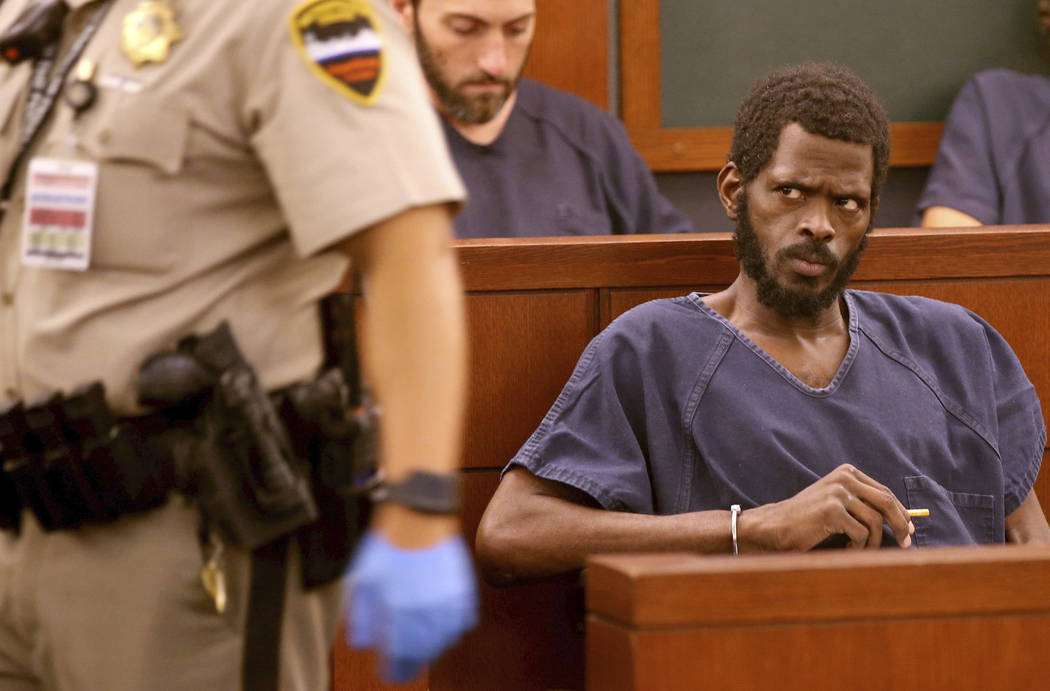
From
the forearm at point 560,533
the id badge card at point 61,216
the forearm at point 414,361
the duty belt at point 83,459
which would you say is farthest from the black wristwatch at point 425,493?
the forearm at point 560,533

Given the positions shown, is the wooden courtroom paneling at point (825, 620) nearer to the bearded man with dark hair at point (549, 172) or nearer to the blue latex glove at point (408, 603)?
the blue latex glove at point (408, 603)

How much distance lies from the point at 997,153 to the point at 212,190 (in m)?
2.97

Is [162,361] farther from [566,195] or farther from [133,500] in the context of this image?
[566,195]

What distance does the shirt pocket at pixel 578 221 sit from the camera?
3.12m

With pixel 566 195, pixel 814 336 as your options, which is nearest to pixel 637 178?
pixel 566 195

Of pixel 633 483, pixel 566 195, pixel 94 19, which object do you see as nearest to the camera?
pixel 94 19

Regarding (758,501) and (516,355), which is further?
(516,355)

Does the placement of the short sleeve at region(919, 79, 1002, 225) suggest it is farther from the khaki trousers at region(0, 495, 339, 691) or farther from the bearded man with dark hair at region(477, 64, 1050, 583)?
the khaki trousers at region(0, 495, 339, 691)

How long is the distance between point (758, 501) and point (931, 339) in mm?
478

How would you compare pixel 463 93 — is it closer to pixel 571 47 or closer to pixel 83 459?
pixel 83 459

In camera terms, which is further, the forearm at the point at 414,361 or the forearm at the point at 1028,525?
the forearm at the point at 1028,525

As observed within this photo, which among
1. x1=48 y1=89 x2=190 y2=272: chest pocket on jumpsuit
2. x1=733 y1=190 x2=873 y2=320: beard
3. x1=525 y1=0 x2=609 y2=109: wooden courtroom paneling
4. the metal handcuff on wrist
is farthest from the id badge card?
x1=525 y1=0 x2=609 y2=109: wooden courtroom paneling

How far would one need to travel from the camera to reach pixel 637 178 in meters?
3.32

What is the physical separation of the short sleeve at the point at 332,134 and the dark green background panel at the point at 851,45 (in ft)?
9.33
